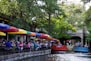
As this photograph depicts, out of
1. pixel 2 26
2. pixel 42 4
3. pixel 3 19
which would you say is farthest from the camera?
pixel 42 4

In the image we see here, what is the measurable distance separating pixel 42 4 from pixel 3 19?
10.1 metres

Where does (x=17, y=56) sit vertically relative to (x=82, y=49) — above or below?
above

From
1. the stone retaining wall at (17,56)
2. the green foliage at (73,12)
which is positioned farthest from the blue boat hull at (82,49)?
the green foliage at (73,12)

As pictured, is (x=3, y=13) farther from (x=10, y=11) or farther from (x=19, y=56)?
(x=19, y=56)

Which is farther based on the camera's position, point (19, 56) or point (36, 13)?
point (36, 13)

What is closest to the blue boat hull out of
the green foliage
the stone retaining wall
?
the stone retaining wall

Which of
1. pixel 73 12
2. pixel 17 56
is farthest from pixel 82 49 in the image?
pixel 17 56

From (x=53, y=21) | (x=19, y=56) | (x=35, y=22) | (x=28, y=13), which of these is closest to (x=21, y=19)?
(x=28, y=13)

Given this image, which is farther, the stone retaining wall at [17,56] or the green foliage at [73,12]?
the green foliage at [73,12]

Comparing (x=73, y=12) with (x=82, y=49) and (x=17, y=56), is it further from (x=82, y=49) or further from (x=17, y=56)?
(x=17, y=56)

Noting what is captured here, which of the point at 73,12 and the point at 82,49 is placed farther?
the point at 73,12

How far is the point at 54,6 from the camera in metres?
55.2

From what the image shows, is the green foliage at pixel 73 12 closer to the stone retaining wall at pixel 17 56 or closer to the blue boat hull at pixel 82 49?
the blue boat hull at pixel 82 49

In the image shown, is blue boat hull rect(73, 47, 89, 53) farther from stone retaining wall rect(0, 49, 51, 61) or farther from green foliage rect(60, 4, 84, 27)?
green foliage rect(60, 4, 84, 27)
